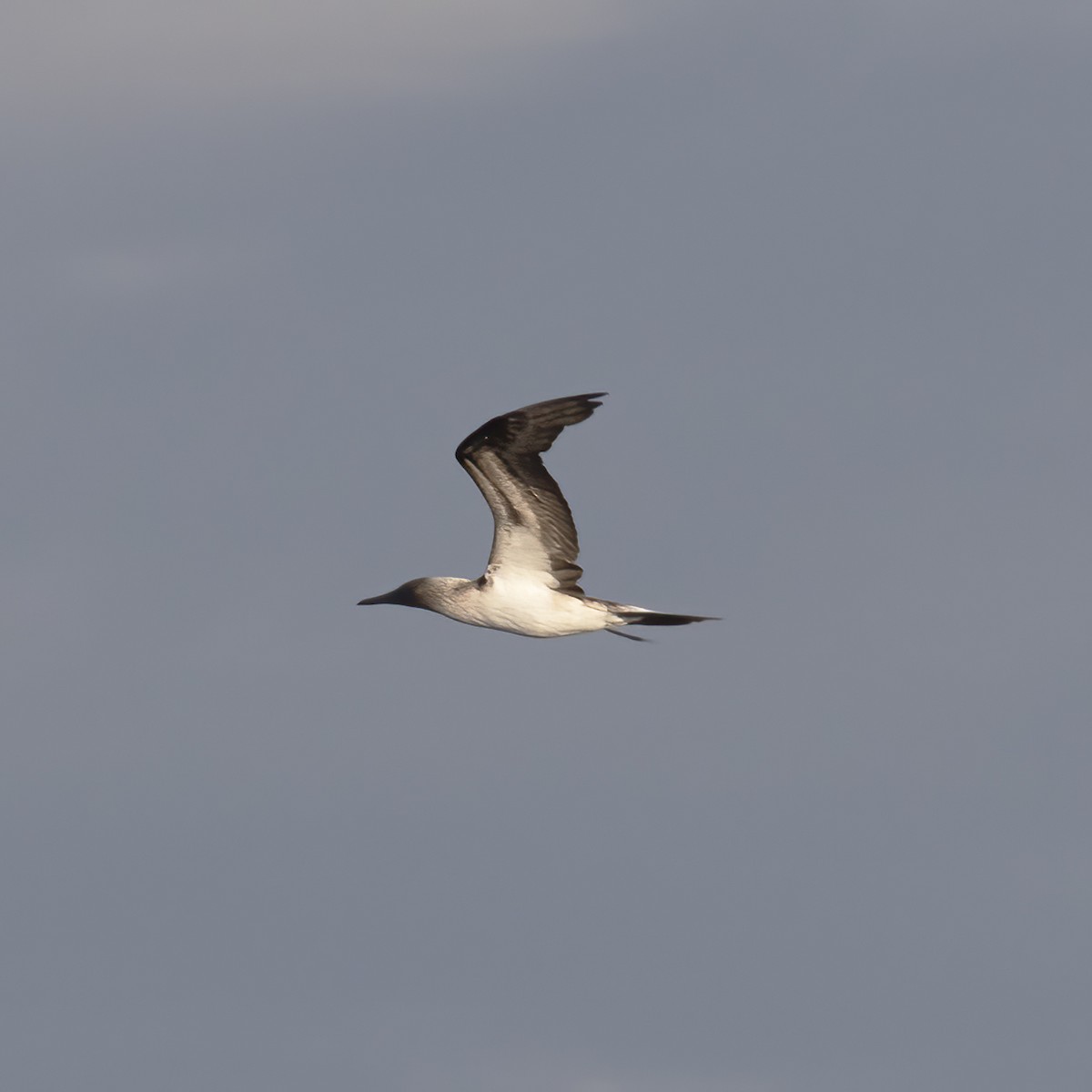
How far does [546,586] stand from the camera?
3177 cm

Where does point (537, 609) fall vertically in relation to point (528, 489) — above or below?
below

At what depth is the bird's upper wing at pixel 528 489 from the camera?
29.7m

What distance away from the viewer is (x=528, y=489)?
3078cm

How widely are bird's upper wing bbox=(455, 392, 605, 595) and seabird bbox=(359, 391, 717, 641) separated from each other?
10 millimetres

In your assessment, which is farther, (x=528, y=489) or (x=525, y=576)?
(x=525, y=576)

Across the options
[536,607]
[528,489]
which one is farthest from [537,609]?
[528,489]

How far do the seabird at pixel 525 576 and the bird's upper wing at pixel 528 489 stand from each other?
0.01 metres

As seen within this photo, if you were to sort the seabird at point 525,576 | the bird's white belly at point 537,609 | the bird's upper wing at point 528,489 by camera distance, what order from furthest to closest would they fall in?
the bird's white belly at point 537,609 → the seabird at point 525,576 → the bird's upper wing at point 528,489

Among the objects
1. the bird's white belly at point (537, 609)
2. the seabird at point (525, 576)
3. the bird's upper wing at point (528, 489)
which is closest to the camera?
the bird's upper wing at point (528, 489)

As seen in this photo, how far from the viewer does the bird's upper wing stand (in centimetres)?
2966

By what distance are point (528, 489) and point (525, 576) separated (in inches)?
54.5

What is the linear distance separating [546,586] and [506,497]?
1388 millimetres

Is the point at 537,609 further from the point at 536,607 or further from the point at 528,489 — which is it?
the point at 528,489

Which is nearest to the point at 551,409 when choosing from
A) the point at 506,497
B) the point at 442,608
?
the point at 506,497
